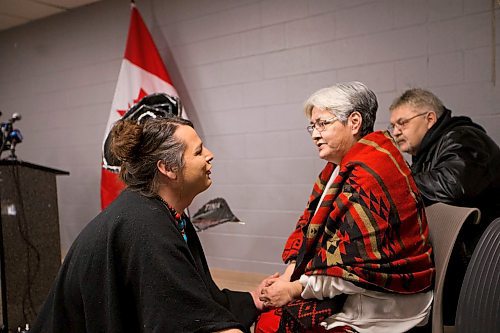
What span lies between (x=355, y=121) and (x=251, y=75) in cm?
188

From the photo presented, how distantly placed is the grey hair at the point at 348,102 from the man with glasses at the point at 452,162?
0.54 meters

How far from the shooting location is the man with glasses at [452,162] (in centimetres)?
208

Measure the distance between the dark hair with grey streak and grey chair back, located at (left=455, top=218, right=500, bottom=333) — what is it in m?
0.88

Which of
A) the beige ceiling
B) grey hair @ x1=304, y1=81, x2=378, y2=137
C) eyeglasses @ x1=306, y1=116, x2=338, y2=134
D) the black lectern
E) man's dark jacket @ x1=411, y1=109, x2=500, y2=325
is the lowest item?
the black lectern

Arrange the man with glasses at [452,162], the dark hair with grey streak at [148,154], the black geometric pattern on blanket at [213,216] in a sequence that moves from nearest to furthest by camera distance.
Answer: the dark hair with grey streak at [148,154], the man with glasses at [452,162], the black geometric pattern on blanket at [213,216]

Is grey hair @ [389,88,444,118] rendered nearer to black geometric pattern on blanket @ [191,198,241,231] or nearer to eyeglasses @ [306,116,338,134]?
eyeglasses @ [306,116,338,134]

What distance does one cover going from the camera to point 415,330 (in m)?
1.65

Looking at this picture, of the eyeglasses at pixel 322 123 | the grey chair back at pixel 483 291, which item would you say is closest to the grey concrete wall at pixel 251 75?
the eyeglasses at pixel 322 123

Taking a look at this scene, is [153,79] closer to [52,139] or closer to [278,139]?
[278,139]

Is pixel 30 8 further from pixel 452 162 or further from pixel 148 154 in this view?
pixel 452 162

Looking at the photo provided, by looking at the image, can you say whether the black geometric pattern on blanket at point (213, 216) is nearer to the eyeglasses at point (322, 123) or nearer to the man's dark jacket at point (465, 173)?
the man's dark jacket at point (465, 173)

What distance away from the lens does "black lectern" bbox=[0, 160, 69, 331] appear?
2814 mm

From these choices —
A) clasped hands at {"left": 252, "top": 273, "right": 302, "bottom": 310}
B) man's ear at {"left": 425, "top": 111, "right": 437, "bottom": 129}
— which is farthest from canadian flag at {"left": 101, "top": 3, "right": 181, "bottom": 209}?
clasped hands at {"left": 252, "top": 273, "right": 302, "bottom": 310}

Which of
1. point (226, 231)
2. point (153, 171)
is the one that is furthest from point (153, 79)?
point (153, 171)
